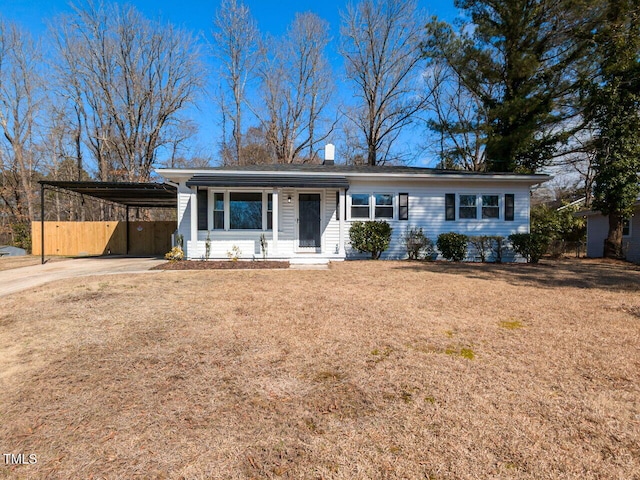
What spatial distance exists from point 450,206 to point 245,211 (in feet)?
26.1

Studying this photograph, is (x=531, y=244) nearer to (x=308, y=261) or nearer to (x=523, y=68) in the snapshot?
(x=308, y=261)

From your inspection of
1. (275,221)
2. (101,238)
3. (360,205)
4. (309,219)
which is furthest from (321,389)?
(101,238)

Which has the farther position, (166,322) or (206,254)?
(206,254)

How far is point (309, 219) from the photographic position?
11.8 m

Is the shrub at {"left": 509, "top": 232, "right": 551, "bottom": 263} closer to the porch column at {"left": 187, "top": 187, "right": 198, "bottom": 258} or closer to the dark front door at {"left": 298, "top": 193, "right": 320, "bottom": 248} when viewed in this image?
the dark front door at {"left": 298, "top": 193, "right": 320, "bottom": 248}

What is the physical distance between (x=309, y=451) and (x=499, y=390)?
1644mm

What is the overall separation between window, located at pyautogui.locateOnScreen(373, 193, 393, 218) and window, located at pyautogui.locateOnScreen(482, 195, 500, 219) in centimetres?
374

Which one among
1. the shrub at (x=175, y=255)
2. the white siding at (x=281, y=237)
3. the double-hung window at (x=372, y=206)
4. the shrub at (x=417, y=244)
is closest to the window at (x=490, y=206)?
the shrub at (x=417, y=244)

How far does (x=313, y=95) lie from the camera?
24.3m

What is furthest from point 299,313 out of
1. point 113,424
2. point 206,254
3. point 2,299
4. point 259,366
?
point 206,254

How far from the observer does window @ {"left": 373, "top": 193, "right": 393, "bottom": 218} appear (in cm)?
1215

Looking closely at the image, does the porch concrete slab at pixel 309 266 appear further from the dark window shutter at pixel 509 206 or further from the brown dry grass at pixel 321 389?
the dark window shutter at pixel 509 206

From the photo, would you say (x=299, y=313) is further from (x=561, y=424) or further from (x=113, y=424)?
(x=561, y=424)

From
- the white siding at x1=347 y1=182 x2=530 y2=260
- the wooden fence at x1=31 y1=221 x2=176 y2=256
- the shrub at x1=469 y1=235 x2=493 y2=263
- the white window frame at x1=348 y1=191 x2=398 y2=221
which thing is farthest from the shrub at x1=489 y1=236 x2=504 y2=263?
the wooden fence at x1=31 y1=221 x2=176 y2=256
